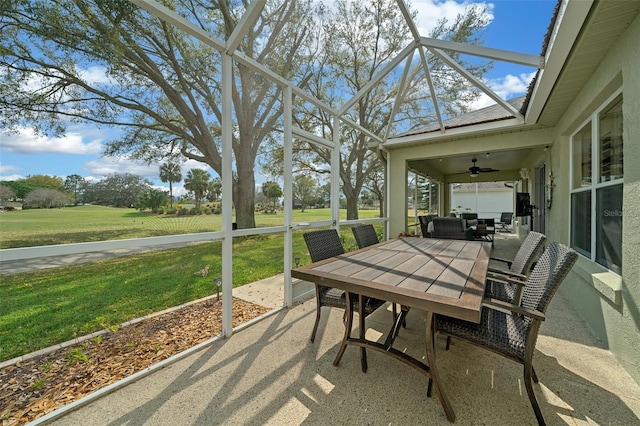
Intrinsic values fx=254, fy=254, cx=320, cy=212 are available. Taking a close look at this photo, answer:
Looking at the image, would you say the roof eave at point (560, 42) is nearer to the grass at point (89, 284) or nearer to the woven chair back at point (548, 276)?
the woven chair back at point (548, 276)

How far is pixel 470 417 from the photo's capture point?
1.60 m

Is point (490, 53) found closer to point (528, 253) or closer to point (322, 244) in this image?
point (528, 253)

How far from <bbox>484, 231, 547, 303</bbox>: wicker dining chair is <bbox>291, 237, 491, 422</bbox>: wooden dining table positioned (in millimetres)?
192

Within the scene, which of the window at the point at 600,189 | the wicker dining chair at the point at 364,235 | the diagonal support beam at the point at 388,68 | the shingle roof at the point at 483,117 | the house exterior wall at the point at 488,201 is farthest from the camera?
the house exterior wall at the point at 488,201

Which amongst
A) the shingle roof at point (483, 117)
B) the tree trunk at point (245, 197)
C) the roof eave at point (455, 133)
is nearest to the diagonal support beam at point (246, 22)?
the tree trunk at point (245, 197)

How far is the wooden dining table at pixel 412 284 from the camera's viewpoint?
5.04 ft

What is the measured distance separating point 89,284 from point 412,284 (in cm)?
249

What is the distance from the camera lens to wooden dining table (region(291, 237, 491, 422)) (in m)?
1.54

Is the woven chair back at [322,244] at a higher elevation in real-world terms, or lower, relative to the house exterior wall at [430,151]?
lower

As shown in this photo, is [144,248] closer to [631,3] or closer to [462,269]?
[462,269]

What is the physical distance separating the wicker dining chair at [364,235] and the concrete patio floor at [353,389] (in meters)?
1.23

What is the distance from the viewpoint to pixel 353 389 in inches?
72.6

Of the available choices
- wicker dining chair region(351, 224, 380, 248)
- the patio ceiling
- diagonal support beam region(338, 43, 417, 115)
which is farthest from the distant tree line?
the patio ceiling

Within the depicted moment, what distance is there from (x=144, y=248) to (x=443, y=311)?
7.45 ft
